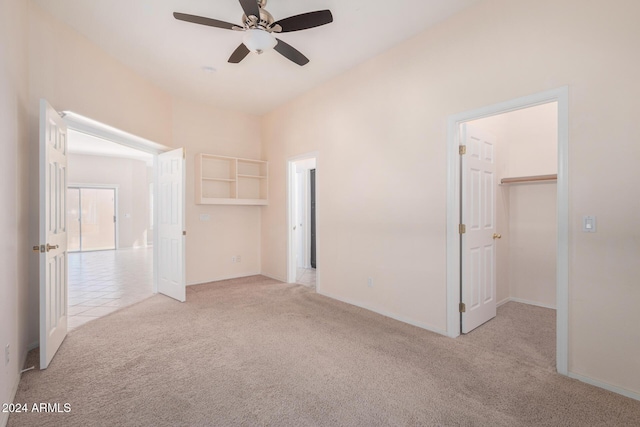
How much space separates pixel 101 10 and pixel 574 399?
15.8ft

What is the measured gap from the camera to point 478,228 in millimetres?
3152

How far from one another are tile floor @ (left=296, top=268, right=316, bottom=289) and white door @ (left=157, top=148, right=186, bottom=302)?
6.21 feet

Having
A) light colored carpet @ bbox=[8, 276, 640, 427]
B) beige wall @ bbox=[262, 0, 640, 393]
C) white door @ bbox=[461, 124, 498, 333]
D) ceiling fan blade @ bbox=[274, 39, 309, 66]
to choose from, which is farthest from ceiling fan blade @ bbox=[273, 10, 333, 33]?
light colored carpet @ bbox=[8, 276, 640, 427]

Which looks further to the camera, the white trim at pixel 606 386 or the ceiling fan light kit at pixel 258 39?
the ceiling fan light kit at pixel 258 39

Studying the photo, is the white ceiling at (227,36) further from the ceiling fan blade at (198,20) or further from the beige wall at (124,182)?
the beige wall at (124,182)

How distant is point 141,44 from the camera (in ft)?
10.7

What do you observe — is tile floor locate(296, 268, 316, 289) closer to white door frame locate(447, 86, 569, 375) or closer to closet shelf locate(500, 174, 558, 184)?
white door frame locate(447, 86, 569, 375)

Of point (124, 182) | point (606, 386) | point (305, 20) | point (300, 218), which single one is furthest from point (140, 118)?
point (124, 182)

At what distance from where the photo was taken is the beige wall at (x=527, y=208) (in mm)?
3771

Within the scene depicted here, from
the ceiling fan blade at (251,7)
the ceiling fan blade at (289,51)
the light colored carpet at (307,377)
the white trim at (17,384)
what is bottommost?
the light colored carpet at (307,377)

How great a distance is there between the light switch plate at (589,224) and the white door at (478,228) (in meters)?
0.93

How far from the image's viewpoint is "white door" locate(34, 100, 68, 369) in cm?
228

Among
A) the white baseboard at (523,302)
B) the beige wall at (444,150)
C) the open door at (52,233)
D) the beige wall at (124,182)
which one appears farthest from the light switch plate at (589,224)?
the beige wall at (124,182)

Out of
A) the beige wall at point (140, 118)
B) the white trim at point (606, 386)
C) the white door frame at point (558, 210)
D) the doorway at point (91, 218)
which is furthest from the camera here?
the doorway at point (91, 218)
